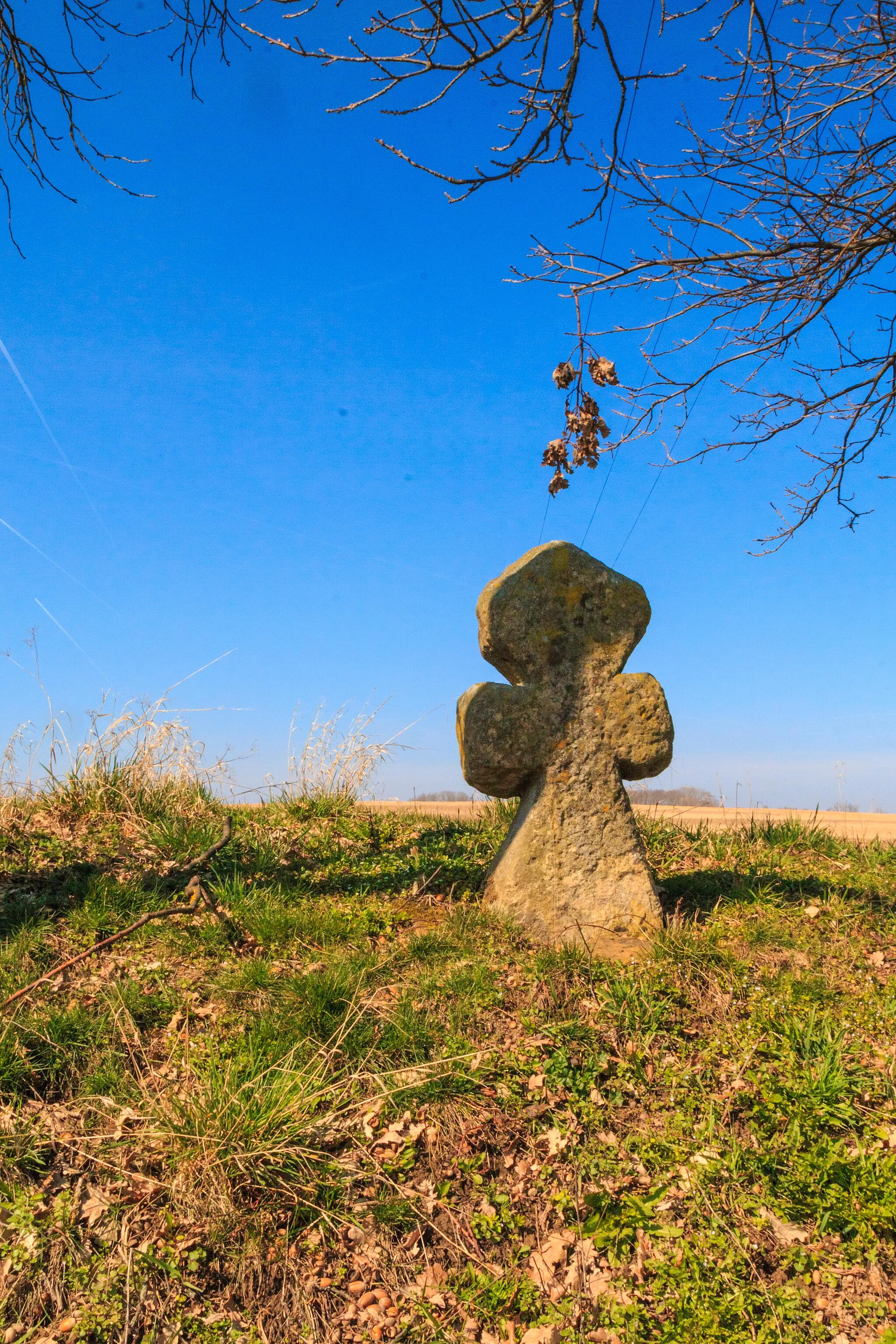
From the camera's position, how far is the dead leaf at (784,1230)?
143 inches

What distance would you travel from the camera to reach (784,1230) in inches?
144

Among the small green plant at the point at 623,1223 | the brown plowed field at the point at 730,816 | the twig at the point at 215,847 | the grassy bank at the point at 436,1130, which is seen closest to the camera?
the grassy bank at the point at 436,1130

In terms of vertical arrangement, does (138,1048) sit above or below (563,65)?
below

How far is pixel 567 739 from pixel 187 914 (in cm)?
286

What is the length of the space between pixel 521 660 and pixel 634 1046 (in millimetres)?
2542

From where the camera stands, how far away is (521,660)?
5.84 m

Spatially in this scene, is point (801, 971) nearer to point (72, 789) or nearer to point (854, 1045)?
point (854, 1045)

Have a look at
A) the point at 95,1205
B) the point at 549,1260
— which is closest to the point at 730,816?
the point at 549,1260

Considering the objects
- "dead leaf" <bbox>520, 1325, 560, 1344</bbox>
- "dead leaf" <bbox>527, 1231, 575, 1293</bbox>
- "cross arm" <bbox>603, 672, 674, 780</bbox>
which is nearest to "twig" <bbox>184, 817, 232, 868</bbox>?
"cross arm" <bbox>603, 672, 674, 780</bbox>

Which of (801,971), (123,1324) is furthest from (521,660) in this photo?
(123,1324)

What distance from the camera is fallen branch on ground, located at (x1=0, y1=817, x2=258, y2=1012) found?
191 inches

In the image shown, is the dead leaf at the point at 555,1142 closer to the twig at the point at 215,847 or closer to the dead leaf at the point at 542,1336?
the dead leaf at the point at 542,1336

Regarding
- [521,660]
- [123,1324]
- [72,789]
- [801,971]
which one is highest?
[521,660]

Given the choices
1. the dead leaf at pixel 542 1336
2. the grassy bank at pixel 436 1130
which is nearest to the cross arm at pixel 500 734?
the grassy bank at pixel 436 1130
